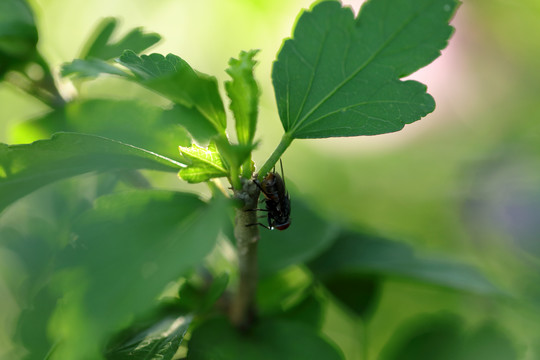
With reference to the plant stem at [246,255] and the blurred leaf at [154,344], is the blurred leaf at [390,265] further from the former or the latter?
the blurred leaf at [154,344]

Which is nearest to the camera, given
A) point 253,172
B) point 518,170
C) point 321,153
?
point 253,172

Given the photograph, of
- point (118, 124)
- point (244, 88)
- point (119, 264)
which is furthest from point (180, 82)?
point (118, 124)

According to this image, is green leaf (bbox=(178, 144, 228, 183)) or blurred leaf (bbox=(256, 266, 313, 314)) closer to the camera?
green leaf (bbox=(178, 144, 228, 183))

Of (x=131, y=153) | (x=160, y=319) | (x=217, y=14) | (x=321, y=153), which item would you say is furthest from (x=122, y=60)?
(x=217, y=14)

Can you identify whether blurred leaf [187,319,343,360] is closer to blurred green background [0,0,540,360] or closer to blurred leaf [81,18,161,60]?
blurred leaf [81,18,161,60]

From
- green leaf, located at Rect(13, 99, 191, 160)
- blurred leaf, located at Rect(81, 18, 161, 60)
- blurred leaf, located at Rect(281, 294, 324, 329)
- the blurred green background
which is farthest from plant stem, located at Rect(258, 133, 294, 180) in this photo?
the blurred green background

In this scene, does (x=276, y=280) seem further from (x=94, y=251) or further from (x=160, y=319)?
(x=94, y=251)

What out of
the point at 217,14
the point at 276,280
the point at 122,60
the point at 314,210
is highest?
the point at 217,14
